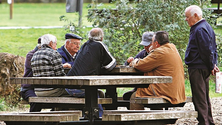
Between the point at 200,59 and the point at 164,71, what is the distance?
55 centimetres

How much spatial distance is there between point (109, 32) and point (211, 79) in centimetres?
279

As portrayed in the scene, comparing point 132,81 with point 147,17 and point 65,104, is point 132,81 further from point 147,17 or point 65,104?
point 147,17

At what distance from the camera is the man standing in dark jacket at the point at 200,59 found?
655 centimetres

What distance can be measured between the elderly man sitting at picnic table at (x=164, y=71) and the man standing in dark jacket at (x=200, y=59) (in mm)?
295

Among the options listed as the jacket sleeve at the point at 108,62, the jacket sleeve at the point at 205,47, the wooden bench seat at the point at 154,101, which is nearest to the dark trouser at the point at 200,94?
the jacket sleeve at the point at 205,47

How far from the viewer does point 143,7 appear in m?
10.6

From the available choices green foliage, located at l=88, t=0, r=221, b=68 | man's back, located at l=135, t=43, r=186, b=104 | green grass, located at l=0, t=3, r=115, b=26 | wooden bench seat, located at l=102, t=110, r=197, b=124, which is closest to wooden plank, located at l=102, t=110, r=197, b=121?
wooden bench seat, located at l=102, t=110, r=197, b=124

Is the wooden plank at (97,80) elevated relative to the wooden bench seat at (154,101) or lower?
elevated

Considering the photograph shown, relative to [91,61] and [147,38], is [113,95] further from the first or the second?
[147,38]

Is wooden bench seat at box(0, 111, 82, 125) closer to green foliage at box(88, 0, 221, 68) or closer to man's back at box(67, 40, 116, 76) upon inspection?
man's back at box(67, 40, 116, 76)

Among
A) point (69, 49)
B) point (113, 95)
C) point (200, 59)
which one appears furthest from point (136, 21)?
point (200, 59)

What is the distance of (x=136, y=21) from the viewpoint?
1090 centimetres

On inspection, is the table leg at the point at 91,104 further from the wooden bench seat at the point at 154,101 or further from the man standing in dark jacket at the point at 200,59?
the man standing in dark jacket at the point at 200,59

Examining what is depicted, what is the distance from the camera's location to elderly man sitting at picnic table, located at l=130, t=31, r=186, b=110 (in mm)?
6324
